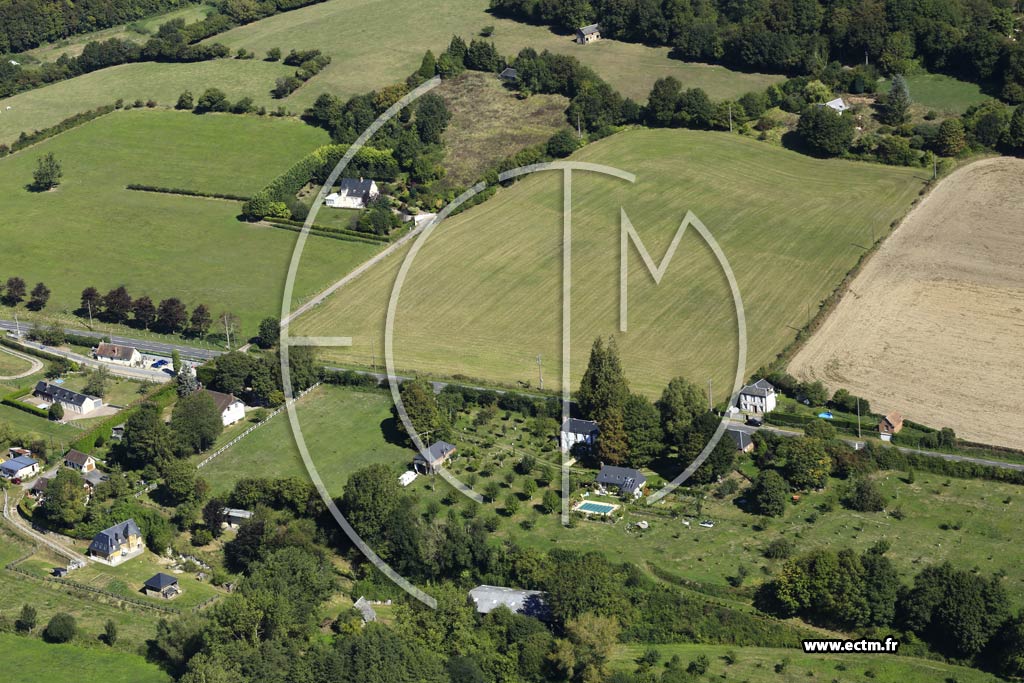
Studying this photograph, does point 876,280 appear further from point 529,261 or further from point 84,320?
point 84,320

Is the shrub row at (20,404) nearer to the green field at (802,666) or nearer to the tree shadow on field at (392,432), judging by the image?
→ the tree shadow on field at (392,432)

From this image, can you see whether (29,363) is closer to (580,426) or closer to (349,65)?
(580,426)

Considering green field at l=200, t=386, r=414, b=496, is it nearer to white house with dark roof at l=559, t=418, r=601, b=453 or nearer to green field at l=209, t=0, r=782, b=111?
white house with dark roof at l=559, t=418, r=601, b=453

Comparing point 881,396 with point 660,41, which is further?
point 660,41

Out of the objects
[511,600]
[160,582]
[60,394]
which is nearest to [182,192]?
[60,394]

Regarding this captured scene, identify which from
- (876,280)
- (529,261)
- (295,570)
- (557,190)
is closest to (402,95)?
(557,190)

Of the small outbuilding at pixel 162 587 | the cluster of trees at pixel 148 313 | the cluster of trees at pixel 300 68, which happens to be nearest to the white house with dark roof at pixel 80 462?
the small outbuilding at pixel 162 587

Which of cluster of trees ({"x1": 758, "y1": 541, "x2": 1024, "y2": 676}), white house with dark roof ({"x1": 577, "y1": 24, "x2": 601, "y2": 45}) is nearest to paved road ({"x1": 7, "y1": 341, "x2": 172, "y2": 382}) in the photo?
cluster of trees ({"x1": 758, "y1": 541, "x2": 1024, "y2": 676})
